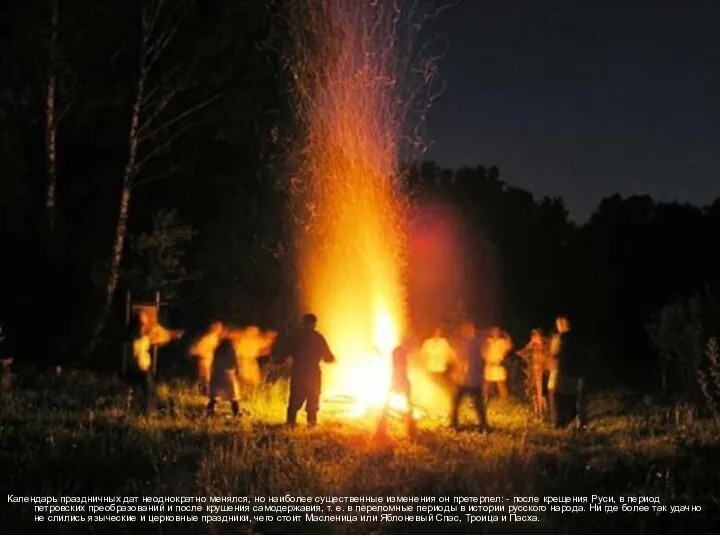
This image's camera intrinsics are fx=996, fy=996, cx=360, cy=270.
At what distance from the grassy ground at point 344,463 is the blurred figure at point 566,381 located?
1.22ft

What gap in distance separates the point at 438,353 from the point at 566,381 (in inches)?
72.5

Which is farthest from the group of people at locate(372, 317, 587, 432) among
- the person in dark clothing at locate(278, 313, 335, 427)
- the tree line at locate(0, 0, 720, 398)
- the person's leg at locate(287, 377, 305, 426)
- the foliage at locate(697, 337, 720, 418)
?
the tree line at locate(0, 0, 720, 398)

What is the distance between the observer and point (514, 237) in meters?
40.7

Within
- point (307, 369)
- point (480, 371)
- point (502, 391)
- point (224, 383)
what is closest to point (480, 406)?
point (480, 371)

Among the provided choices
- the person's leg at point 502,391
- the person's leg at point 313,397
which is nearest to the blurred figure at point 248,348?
the person's leg at point 313,397

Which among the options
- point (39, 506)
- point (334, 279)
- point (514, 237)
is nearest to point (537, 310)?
point (514, 237)

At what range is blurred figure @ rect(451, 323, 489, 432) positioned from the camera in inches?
549

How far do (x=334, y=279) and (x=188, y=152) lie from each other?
15.9 feet

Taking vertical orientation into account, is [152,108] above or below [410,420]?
above

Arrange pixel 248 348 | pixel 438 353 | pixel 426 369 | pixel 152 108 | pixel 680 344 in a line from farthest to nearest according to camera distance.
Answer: pixel 152 108
pixel 680 344
pixel 248 348
pixel 426 369
pixel 438 353

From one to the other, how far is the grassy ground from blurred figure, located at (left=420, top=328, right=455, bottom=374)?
84cm

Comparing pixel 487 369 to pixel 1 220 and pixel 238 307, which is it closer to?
pixel 238 307

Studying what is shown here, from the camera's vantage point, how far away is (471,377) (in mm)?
14000

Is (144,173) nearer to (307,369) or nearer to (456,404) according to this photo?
(307,369)
